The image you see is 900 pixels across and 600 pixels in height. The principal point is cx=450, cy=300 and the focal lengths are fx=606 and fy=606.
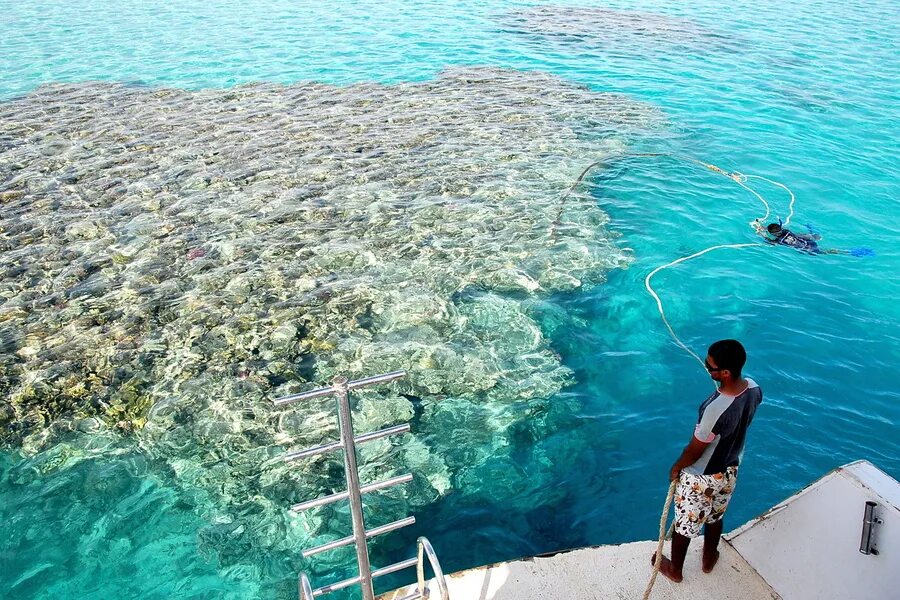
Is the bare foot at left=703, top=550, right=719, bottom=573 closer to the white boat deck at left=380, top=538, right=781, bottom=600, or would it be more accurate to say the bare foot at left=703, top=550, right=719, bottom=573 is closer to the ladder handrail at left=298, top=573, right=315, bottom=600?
the white boat deck at left=380, top=538, right=781, bottom=600

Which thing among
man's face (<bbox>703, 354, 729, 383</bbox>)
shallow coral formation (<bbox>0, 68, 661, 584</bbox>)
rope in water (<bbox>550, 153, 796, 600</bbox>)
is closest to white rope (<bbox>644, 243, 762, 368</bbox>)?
rope in water (<bbox>550, 153, 796, 600</bbox>)

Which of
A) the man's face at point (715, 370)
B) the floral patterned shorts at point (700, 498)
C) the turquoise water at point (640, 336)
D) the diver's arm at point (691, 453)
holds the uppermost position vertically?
the man's face at point (715, 370)

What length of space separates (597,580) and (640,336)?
4.61 m

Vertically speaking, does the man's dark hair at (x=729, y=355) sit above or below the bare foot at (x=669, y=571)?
above

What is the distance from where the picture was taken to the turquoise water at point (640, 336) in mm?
5625

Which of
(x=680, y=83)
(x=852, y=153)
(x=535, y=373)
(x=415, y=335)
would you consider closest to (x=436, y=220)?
(x=415, y=335)

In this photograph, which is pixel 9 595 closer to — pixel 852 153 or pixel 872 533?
pixel 872 533

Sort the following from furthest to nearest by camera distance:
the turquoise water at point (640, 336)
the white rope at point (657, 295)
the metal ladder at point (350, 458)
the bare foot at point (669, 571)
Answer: the white rope at point (657, 295) < the turquoise water at point (640, 336) < the bare foot at point (669, 571) < the metal ladder at point (350, 458)

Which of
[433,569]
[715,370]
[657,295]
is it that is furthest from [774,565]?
[657,295]

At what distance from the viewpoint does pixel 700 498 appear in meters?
4.14

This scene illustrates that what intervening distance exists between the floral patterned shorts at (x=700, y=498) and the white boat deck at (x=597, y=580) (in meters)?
0.46

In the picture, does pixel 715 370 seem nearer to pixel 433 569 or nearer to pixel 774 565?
pixel 774 565

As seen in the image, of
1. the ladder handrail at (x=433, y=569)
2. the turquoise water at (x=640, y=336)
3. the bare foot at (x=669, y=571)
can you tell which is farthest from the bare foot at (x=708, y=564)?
the ladder handrail at (x=433, y=569)

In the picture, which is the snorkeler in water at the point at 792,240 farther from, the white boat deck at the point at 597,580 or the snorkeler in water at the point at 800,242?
the white boat deck at the point at 597,580
